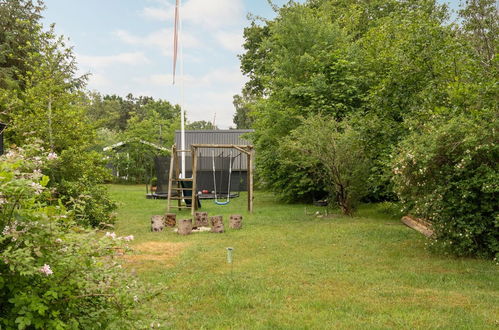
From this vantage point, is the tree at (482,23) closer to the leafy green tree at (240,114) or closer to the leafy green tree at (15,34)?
the leafy green tree at (15,34)

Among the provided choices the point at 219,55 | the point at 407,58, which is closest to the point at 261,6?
the point at 219,55

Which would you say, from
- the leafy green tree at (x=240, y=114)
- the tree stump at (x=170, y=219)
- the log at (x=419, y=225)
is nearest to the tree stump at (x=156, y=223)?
the tree stump at (x=170, y=219)

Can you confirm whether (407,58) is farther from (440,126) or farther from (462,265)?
(462,265)

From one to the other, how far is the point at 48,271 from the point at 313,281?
4.44m

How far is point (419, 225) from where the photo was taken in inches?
432

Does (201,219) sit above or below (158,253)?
above

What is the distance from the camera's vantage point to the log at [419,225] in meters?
9.99

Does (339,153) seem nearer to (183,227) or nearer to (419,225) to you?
(419,225)

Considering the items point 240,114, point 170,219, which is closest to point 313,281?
point 170,219

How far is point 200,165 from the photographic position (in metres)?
28.1

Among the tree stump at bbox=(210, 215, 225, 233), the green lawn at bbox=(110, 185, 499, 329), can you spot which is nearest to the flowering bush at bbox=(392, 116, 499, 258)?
the green lawn at bbox=(110, 185, 499, 329)

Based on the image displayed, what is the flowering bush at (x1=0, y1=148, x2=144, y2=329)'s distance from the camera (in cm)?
244

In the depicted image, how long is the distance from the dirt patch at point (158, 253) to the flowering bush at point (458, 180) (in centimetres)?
411

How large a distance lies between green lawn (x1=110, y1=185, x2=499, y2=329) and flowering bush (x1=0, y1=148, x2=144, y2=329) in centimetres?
37
